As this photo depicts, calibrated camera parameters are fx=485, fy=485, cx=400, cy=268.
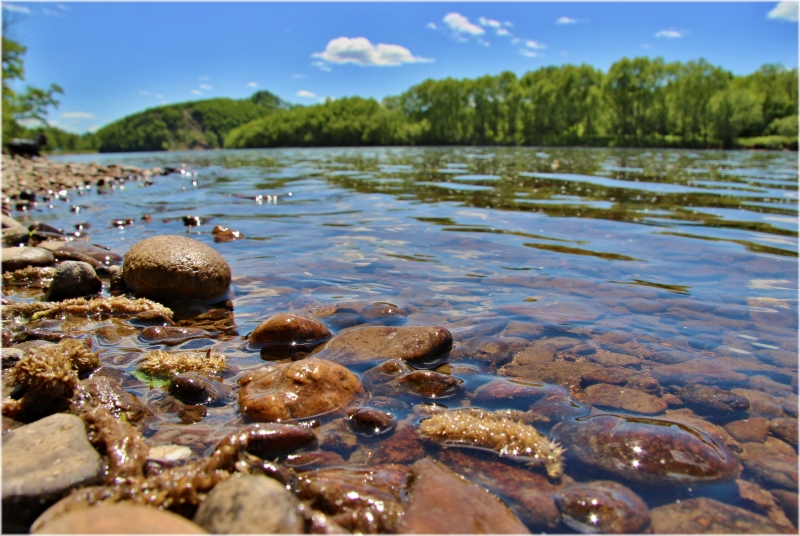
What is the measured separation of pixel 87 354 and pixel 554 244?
7.39 meters

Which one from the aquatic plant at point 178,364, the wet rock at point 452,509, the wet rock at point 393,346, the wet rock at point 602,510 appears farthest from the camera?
the wet rock at point 393,346

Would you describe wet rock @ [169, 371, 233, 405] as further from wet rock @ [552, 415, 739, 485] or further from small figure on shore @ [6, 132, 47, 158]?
small figure on shore @ [6, 132, 47, 158]

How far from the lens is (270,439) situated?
2818 mm

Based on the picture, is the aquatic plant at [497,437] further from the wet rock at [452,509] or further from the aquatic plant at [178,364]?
the aquatic plant at [178,364]

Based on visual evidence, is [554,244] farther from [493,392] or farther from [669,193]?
[669,193]

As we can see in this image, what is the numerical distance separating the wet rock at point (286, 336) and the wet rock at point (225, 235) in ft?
18.2

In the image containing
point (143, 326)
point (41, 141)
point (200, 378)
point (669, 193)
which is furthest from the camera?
point (41, 141)

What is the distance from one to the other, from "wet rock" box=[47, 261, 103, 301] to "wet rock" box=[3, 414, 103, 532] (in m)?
3.59

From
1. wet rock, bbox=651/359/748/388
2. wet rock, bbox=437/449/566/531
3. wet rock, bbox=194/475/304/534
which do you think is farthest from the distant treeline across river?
wet rock, bbox=194/475/304/534

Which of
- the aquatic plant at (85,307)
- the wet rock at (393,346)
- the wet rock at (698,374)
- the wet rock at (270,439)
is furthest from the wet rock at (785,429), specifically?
the aquatic plant at (85,307)

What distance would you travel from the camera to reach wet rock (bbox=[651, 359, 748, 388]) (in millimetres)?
3877

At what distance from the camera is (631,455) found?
2861 mm

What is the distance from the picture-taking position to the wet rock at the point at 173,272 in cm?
568

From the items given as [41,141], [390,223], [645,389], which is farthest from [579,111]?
[645,389]
